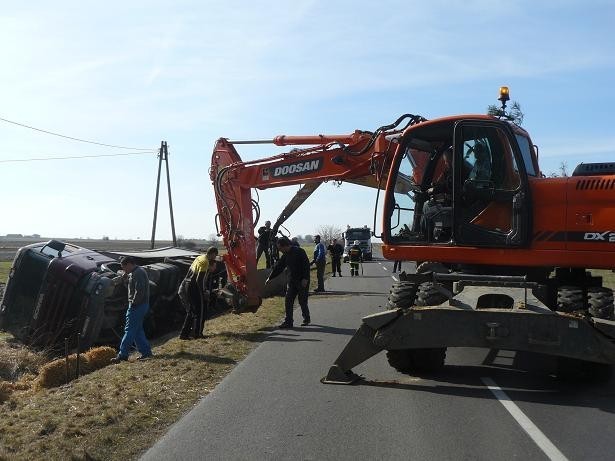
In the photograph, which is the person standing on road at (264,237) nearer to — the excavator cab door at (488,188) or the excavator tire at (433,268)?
the excavator tire at (433,268)

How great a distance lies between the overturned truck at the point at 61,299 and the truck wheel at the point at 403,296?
21.9ft

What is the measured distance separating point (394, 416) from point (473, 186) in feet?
9.99

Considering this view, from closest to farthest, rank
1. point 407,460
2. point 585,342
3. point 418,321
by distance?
point 407,460
point 585,342
point 418,321

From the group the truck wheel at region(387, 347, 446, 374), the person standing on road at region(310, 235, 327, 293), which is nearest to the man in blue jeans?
the truck wheel at region(387, 347, 446, 374)

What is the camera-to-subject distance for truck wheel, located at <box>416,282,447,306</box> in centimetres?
786

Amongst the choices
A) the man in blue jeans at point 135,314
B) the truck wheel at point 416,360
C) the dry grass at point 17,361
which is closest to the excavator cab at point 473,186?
the truck wheel at point 416,360

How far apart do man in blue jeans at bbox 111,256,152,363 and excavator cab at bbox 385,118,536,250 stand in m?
4.44

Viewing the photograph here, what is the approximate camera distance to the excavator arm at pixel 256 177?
12062 mm

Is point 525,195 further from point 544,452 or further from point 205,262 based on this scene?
point 205,262

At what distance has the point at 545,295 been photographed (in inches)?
314

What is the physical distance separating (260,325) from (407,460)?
8.32 metres

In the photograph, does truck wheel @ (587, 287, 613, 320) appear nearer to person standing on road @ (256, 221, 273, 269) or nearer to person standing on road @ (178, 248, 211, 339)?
person standing on road @ (178, 248, 211, 339)

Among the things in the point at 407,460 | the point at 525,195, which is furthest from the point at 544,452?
the point at 525,195

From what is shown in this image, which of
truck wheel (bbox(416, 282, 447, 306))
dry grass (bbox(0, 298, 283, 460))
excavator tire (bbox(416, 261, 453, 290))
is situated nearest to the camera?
dry grass (bbox(0, 298, 283, 460))
